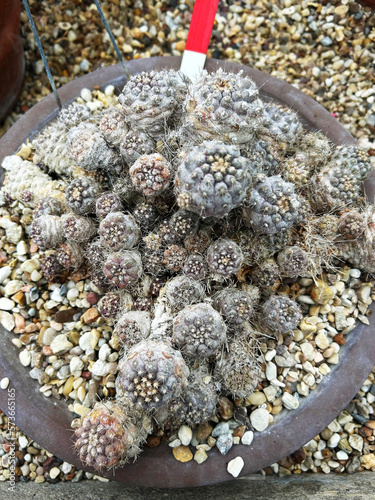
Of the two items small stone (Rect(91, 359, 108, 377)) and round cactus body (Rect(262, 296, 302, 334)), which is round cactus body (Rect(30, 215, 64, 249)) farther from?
round cactus body (Rect(262, 296, 302, 334))

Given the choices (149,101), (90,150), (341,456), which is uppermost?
(149,101)

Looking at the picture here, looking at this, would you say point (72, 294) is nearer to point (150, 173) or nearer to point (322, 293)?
point (150, 173)

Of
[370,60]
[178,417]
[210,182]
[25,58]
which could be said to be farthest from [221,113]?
[25,58]

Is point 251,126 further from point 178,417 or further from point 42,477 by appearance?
point 42,477

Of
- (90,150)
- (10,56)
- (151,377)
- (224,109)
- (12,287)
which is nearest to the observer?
(151,377)

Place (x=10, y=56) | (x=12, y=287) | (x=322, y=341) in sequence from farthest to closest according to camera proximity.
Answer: (x=10, y=56), (x=12, y=287), (x=322, y=341)

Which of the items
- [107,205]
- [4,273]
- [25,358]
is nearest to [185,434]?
[25,358]

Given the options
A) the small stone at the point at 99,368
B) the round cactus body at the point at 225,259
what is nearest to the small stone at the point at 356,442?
the round cactus body at the point at 225,259
